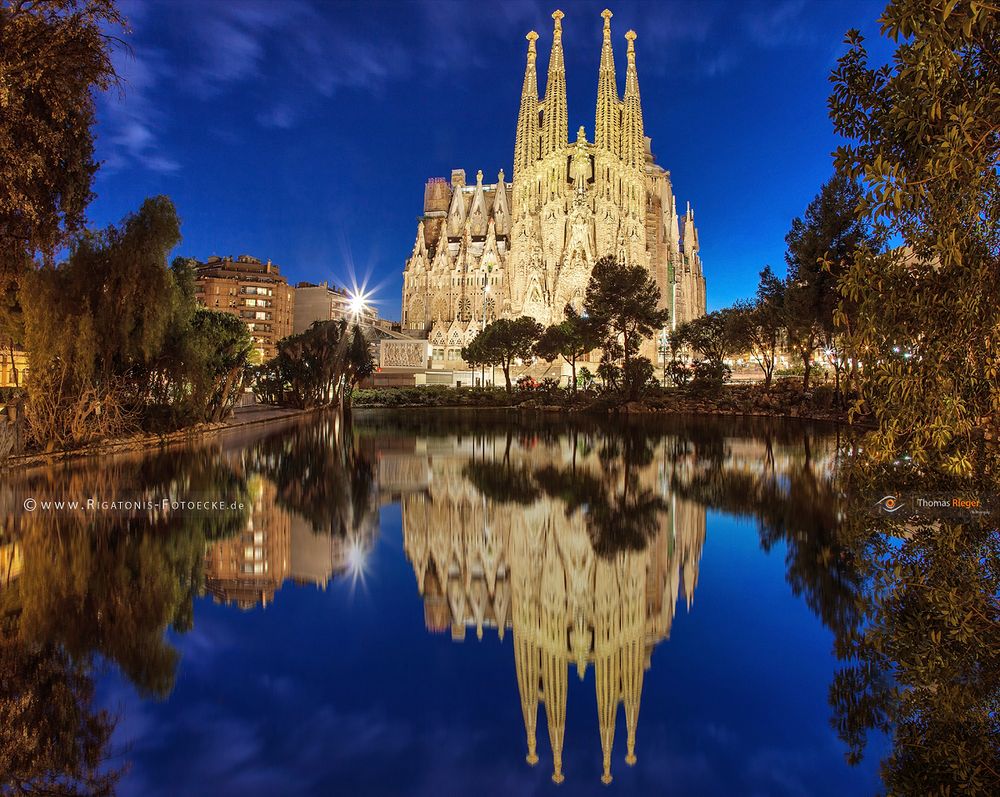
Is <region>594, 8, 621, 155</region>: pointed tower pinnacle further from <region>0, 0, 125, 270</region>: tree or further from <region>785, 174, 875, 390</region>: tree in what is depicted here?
<region>0, 0, 125, 270</region>: tree

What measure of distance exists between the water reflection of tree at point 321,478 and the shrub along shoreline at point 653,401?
19620 millimetres

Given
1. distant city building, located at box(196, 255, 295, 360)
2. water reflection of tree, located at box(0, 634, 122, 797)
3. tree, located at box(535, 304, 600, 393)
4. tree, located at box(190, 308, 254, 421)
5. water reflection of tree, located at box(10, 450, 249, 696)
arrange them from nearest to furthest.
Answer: water reflection of tree, located at box(0, 634, 122, 797) → water reflection of tree, located at box(10, 450, 249, 696) → tree, located at box(190, 308, 254, 421) → tree, located at box(535, 304, 600, 393) → distant city building, located at box(196, 255, 295, 360)

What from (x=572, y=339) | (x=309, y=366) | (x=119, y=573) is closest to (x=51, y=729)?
(x=119, y=573)

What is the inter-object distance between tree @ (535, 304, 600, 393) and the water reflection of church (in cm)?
2726

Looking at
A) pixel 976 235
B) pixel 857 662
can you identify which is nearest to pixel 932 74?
pixel 976 235

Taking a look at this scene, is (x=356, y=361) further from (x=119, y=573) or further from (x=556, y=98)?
(x=556, y=98)

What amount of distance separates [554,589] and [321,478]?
24.5 ft

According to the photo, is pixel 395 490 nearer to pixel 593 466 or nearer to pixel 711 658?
pixel 593 466

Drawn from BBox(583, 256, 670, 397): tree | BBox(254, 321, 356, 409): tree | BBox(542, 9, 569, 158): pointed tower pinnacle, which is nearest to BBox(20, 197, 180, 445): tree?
BBox(254, 321, 356, 409): tree

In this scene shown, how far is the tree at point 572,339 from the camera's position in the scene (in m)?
36.0

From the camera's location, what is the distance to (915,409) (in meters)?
4.68

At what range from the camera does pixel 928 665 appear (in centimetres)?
375

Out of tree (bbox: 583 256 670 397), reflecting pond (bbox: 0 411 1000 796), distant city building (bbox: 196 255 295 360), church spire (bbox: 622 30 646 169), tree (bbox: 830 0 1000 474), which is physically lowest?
reflecting pond (bbox: 0 411 1000 796)

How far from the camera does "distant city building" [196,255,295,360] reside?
300ft
